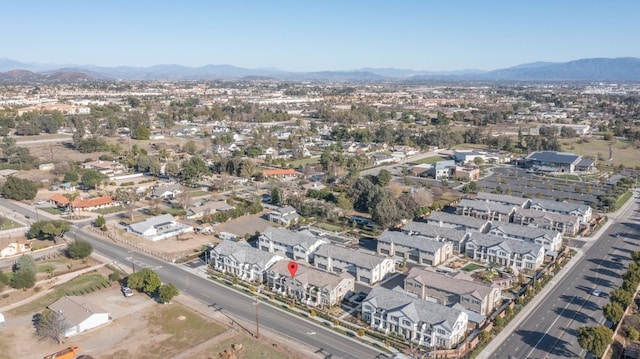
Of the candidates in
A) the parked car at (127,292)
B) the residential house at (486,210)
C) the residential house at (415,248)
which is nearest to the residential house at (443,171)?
the residential house at (486,210)

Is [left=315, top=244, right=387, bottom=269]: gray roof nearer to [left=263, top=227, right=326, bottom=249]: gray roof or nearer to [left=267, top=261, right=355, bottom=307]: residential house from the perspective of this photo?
[left=263, top=227, right=326, bottom=249]: gray roof

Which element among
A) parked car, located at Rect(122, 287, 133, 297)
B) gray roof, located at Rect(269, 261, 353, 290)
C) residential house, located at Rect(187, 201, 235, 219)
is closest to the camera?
gray roof, located at Rect(269, 261, 353, 290)

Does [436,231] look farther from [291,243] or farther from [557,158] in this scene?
[557,158]

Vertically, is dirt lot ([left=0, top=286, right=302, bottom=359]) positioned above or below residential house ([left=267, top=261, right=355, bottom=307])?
below

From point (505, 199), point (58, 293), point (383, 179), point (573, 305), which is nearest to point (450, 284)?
point (573, 305)

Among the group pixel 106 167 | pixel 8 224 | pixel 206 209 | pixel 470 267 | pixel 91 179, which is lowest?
pixel 470 267

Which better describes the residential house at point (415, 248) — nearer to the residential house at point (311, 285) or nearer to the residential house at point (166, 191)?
the residential house at point (311, 285)

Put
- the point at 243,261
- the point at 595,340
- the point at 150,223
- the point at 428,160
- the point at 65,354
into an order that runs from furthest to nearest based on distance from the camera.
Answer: the point at 428,160 → the point at 150,223 → the point at 243,261 → the point at 65,354 → the point at 595,340

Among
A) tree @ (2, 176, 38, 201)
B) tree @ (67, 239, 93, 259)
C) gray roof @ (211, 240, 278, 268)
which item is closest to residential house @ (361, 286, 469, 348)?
gray roof @ (211, 240, 278, 268)
